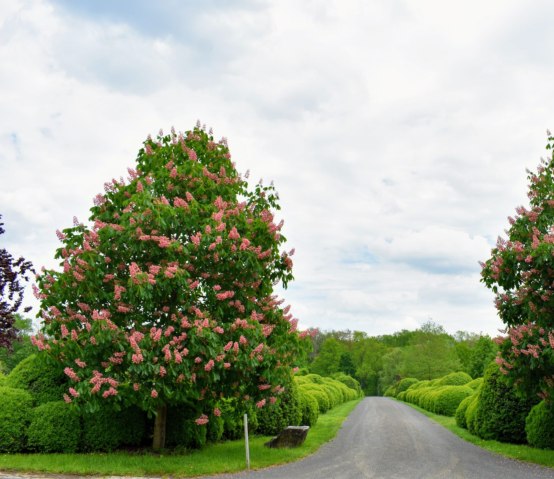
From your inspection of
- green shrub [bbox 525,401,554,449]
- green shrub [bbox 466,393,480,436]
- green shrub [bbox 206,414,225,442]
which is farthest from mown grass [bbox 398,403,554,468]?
green shrub [bbox 206,414,225,442]

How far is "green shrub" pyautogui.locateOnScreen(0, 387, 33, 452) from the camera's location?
536 inches

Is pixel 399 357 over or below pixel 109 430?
over

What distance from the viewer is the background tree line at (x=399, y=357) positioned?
53.5m

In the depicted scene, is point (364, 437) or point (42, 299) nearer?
point (42, 299)

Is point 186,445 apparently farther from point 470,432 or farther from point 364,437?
point 470,432

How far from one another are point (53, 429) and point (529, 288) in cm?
1250

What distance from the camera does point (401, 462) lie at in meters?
14.0

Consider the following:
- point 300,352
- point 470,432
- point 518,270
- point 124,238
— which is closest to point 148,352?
point 124,238

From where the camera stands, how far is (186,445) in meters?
15.2

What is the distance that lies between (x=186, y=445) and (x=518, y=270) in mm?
10135

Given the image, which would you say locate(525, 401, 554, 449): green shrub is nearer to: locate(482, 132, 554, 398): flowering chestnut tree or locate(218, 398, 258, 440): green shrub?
locate(482, 132, 554, 398): flowering chestnut tree

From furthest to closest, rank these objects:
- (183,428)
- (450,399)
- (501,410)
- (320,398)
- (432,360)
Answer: (432,360) < (320,398) < (450,399) < (501,410) < (183,428)

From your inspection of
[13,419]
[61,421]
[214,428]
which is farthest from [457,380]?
[13,419]

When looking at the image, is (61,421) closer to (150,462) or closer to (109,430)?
(109,430)
